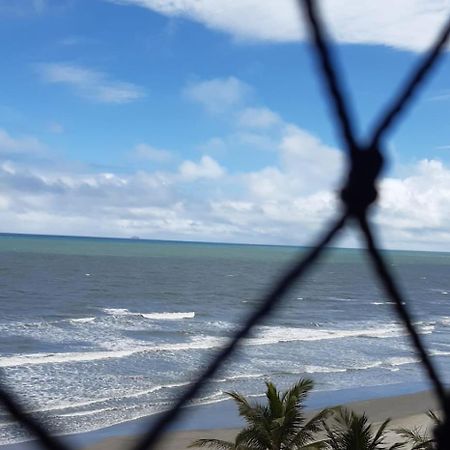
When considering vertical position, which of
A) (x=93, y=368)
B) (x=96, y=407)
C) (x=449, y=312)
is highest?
(x=449, y=312)

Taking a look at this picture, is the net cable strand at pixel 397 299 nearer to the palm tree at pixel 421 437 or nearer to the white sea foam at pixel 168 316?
the palm tree at pixel 421 437

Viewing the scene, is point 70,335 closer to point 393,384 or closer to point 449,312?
point 393,384

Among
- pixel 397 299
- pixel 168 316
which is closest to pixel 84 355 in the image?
pixel 168 316

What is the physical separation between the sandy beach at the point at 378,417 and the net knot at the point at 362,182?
56.0ft

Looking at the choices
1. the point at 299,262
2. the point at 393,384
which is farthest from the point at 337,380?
the point at 299,262

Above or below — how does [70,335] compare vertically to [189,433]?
above

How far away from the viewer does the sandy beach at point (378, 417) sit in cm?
1889

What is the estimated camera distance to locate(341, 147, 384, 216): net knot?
3.25 feet

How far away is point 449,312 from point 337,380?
30727mm

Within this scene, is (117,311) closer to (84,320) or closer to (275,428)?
(84,320)

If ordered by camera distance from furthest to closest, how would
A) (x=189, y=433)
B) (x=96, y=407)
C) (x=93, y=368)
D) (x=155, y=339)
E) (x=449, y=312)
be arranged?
(x=449, y=312)
(x=155, y=339)
(x=93, y=368)
(x=96, y=407)
(x=189, y=433)

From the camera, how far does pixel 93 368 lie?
85.0 ft

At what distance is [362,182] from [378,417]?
2254 cm

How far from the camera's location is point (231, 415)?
21609 mm
